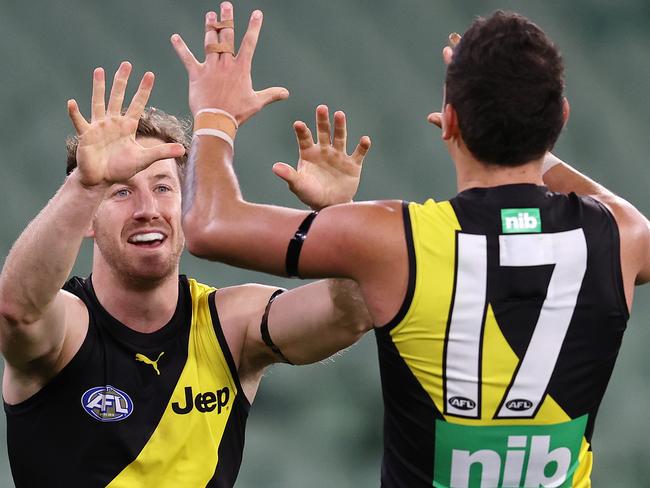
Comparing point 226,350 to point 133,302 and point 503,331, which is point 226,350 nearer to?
point 133,302

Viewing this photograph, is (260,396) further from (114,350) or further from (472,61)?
(472,61)

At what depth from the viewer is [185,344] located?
300 cm

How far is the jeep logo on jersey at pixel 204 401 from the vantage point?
9.55 ft

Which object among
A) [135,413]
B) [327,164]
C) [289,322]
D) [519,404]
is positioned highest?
[327,164]

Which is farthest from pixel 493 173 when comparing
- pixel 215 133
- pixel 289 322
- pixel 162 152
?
pixel 289 322

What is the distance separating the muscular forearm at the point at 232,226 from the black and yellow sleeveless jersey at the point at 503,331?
220mm

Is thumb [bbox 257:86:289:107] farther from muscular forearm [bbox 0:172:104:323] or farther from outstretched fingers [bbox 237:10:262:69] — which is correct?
muscular forearm [bbox 0:172:104:323]

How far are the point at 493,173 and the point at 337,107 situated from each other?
263 centimetres

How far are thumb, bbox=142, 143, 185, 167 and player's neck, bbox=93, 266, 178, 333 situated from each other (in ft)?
2.01

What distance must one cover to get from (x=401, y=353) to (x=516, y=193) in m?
0.34

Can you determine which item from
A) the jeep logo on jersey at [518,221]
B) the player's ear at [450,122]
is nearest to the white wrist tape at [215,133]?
the player's ear at [450,122]

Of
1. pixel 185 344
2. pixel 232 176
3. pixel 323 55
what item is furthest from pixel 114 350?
pixel 323 55

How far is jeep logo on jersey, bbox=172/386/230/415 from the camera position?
2.91 metres

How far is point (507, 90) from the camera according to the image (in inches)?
74.5
